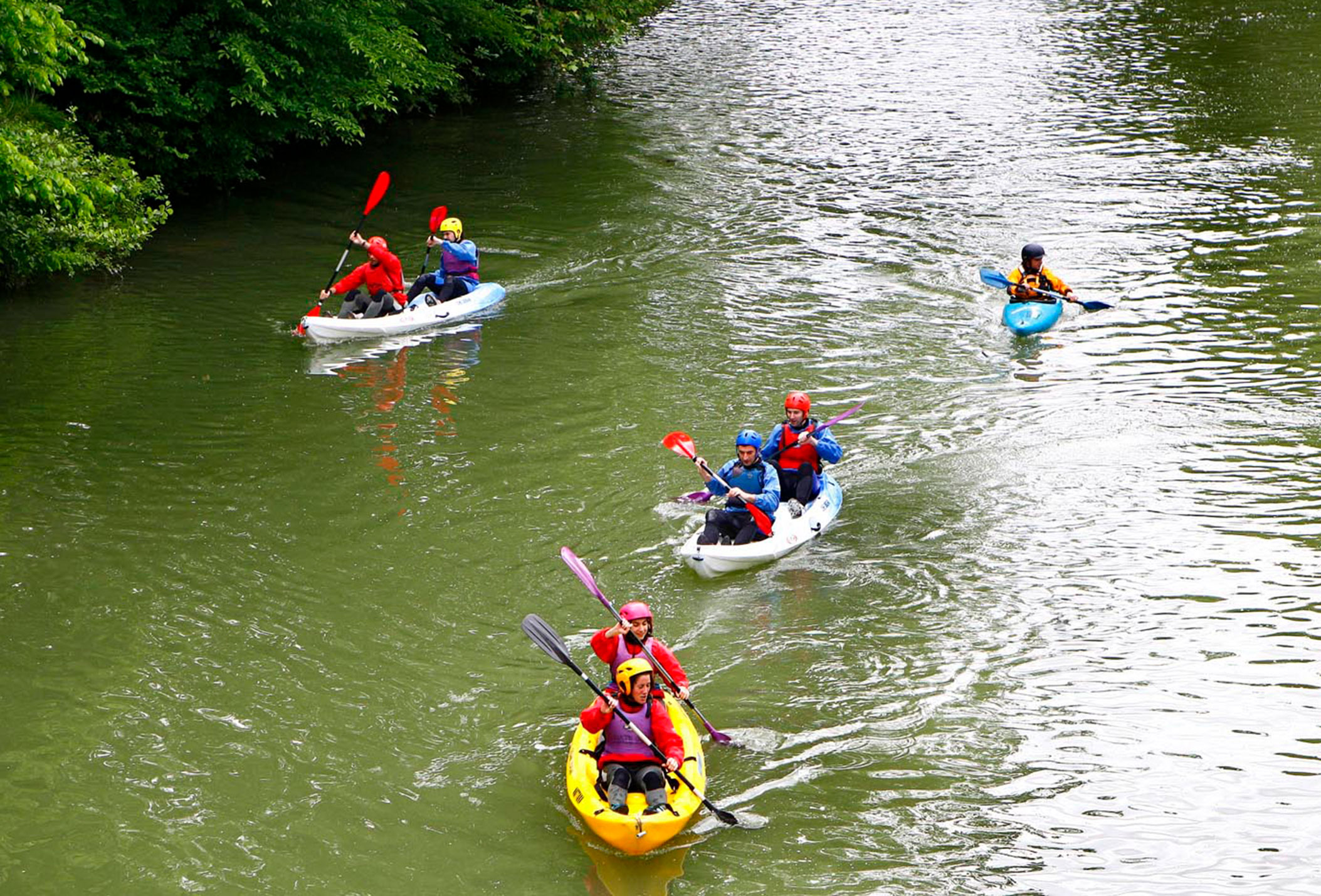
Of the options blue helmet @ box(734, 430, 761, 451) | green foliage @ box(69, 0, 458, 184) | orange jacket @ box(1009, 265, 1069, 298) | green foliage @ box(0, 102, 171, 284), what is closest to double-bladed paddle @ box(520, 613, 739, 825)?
blue helmet @ box(734, 430, 761, 451)

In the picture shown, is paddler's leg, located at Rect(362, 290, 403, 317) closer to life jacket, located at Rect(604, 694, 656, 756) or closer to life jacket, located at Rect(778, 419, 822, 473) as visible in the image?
life jacket, located at Rect(778, 419, 822, 473)

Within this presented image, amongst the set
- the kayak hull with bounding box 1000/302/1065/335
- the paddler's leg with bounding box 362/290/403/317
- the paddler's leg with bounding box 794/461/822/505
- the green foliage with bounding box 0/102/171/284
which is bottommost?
the paddler's leg with bounding box 794/461/822/505

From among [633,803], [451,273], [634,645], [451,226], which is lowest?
[633,803]

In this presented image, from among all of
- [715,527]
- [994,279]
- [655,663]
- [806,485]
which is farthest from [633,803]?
[994,279]

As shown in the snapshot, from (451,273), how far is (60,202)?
5.17 metres

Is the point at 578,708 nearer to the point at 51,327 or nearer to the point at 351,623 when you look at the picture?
the point at 351,623

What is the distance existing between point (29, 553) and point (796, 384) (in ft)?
28.1

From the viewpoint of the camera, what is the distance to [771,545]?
40.4ft

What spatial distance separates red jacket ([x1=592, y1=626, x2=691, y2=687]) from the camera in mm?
9727

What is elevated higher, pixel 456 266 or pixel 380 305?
pixel 456 266

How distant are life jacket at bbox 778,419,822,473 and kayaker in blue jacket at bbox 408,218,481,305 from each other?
747 centimetres

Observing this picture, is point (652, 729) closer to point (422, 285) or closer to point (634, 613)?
point (634, 613)

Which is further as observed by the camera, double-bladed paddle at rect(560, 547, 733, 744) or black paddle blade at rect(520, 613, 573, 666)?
double-bladed paddle at rect(560, 547, 733, 744)

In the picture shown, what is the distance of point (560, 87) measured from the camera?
1209 inches
